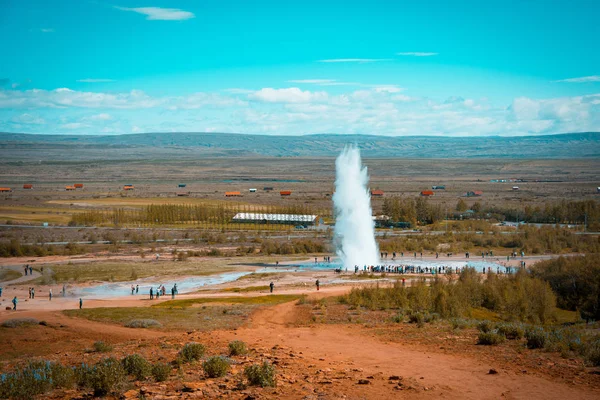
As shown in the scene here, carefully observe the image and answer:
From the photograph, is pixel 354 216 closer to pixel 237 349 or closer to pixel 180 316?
pixel 180 316

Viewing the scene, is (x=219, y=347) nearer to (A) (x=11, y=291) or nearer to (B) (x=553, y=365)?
(B) (x=553, y=365)

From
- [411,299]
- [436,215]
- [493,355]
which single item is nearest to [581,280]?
[411,299]

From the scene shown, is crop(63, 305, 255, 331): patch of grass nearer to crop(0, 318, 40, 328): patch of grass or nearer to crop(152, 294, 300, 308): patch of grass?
crop(152, 294, 300, 308): patch of grass

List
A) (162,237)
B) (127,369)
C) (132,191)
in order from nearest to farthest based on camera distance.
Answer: (127,369), (162,237), (132,191)

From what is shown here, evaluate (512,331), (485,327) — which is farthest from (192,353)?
(512,331)

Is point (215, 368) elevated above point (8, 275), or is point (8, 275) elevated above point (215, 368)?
point (215, 368)

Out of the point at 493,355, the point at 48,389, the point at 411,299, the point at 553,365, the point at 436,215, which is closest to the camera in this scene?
the point at 48,389
